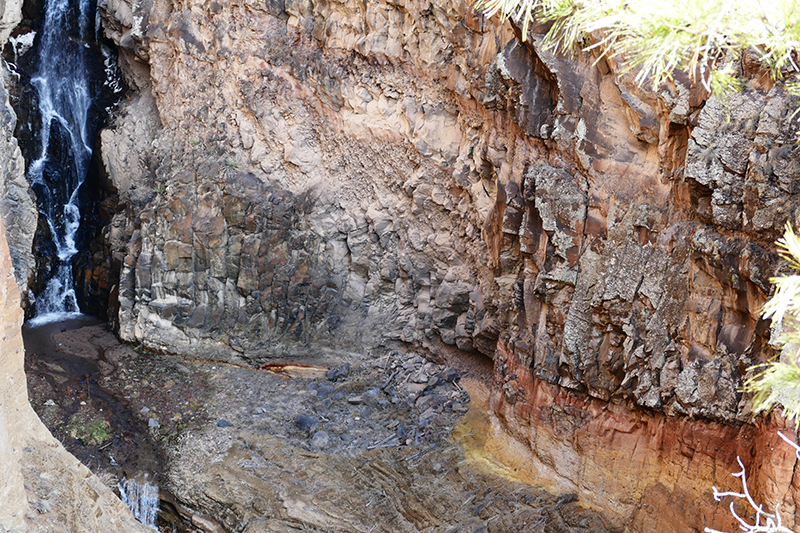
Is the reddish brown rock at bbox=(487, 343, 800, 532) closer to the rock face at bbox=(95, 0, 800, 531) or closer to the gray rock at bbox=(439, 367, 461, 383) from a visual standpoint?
A: the rock face at bbox=(95, 0, 800, 531)

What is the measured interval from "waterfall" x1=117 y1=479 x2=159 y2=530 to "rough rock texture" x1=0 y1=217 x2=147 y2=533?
4.45 meters

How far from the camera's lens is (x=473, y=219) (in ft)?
47.0

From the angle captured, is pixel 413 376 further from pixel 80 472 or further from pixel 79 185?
pixel 79 185

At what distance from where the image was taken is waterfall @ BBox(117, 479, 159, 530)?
39.3 ft

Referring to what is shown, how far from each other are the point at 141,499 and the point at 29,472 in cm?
538

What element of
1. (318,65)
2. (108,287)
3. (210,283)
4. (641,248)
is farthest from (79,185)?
(641,248)

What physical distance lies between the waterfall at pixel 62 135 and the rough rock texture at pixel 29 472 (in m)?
11.1

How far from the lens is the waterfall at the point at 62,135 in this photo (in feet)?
57.4

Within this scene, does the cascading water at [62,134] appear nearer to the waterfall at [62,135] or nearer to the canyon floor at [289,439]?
the waterfall at [62,135]

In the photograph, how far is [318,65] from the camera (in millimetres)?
15609

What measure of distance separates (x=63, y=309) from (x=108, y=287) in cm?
149

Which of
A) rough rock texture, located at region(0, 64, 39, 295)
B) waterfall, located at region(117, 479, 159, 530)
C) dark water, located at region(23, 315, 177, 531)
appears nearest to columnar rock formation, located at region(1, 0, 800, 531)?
dark water, located at region(23, 315, 177, 531)

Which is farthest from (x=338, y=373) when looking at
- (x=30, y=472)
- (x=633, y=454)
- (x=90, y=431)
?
(x=30, y=472)

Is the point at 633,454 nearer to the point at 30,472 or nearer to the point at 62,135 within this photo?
the point at 30,472
